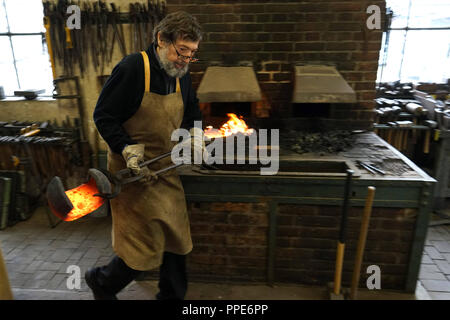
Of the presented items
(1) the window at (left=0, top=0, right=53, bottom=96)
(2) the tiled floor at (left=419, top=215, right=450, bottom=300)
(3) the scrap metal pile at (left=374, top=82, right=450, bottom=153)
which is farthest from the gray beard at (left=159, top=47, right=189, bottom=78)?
(1) the window at (left=0, top=0, right=53, bottom=96)

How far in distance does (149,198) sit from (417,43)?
5.79 meters

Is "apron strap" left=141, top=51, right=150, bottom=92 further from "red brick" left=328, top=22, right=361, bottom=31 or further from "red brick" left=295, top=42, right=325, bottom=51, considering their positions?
"red brick" left=328, top=22, right=361, bottom=31

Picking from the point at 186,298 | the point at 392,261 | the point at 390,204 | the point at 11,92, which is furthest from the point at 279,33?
the point at 11,92

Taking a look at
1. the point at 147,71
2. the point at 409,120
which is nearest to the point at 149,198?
the point at 147,71

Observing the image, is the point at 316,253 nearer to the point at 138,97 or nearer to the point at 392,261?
the point at 392,261

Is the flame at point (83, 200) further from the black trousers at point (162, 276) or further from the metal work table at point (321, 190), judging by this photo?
the metal work table at point (321, 190)

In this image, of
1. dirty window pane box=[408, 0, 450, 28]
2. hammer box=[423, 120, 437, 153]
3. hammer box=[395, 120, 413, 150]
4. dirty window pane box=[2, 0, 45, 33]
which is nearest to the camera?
hammer box=[423, 120, 437, 153]

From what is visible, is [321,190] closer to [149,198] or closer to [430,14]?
[149,198]

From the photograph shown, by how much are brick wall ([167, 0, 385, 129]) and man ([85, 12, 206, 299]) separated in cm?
157

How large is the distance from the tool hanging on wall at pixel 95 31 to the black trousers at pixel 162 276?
2.66 m

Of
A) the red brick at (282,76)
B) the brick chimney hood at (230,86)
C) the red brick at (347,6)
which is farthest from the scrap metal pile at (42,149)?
the red brick at (347,6)

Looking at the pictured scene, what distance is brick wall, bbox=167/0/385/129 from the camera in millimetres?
3768

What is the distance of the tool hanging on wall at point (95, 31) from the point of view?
4.00m

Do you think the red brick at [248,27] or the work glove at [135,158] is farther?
the red brick at [248,27]
